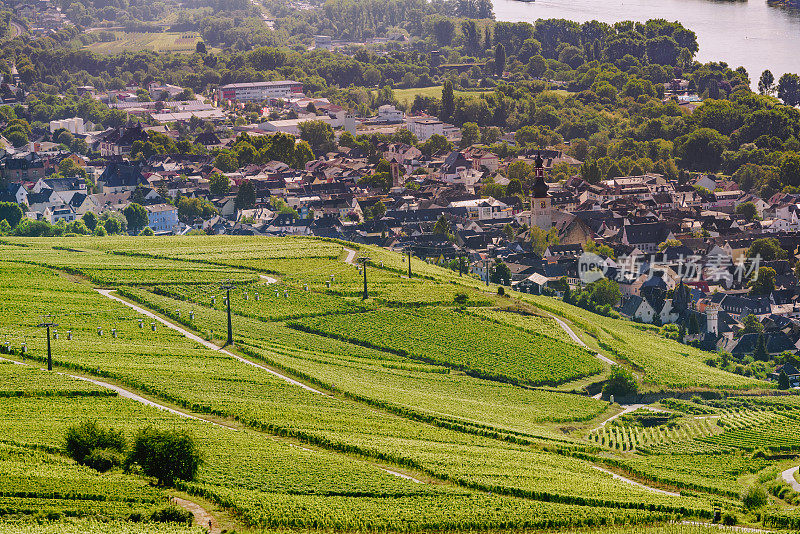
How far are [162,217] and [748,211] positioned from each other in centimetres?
4861

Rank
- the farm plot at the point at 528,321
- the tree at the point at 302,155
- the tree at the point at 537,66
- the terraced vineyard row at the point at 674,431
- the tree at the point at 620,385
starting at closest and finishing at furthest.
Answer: the terraced vineyard row at the point at 674,431, the tree at the point at 620,385, the farm plot at the point at 528,321, the tree at the point at 302,155, the tree at the point at 537,66

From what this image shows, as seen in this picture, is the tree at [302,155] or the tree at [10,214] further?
the tree at [302,155]

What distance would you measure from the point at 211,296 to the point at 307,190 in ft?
145

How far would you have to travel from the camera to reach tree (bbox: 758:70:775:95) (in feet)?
476

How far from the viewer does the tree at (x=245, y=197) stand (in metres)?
94.9

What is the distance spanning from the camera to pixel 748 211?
93688 millimetres

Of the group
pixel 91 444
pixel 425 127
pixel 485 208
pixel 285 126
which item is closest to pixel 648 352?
pixel 91 444

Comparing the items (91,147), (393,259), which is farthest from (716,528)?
(91,147)

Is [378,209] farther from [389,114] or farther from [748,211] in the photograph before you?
[389,114]

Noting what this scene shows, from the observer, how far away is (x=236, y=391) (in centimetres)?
4053

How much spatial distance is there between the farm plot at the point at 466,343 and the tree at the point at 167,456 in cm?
2246

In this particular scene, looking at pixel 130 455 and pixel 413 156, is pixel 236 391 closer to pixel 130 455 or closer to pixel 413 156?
pixel 130 455

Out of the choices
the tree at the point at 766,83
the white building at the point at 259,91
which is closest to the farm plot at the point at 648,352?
the tree at the point at 766,83

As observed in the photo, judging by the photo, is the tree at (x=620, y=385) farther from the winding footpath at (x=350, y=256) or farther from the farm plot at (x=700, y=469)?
the winding footpath at (x=350, y=256)
